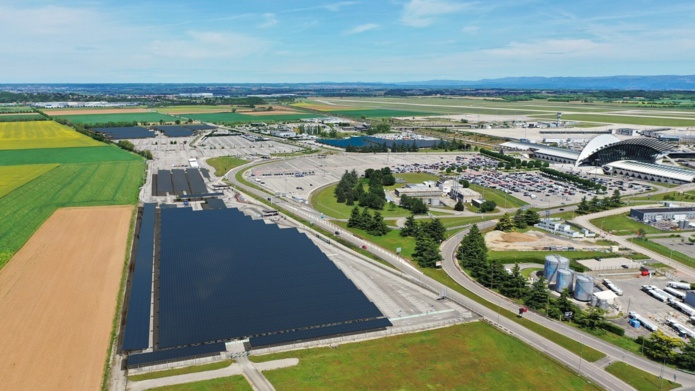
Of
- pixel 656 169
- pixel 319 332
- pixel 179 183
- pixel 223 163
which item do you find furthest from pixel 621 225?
pixel 223 163

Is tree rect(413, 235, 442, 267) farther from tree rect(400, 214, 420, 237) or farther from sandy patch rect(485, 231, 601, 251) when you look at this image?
sandy patch rect(485, 231, 601, 251)

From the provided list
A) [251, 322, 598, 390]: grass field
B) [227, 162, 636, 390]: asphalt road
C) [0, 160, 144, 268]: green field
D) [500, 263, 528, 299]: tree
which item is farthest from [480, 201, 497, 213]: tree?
[0, 160, 144, 268]: green field

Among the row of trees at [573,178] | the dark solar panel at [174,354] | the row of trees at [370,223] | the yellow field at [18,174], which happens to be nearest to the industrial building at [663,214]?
the row of trees at [573,178]

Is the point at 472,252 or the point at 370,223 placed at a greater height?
the point at 370,223

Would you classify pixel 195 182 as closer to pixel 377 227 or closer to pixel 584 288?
pixel 377 227

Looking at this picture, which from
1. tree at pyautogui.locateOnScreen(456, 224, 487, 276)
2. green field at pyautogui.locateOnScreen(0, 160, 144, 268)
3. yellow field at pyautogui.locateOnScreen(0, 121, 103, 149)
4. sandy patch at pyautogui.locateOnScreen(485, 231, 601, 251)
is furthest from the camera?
yellow field at pyautogui.locateOnScreen(0, 121, 103, 149)
